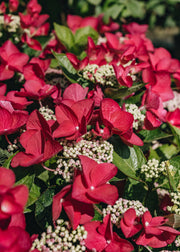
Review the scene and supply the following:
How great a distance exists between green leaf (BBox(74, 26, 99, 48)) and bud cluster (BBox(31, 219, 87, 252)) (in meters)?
0.68

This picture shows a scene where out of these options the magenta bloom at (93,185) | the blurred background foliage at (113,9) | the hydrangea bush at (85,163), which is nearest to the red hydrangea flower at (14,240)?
the hydrangea bush at (85,163)

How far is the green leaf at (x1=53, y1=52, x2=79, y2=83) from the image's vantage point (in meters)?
0.83

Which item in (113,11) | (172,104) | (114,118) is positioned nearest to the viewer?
(114,118)

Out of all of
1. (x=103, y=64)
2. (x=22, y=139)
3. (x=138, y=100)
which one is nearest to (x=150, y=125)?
(x=138, y=100)

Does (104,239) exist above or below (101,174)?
below

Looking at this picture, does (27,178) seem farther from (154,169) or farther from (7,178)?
(154,169)

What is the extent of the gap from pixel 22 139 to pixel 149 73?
18.1 inches

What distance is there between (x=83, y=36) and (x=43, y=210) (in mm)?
708

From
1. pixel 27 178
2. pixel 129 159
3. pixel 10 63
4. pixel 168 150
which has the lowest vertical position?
pixel 168 150

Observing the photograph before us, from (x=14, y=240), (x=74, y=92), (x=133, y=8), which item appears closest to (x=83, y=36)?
(x=74, y=92)

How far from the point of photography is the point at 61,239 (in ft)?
1.87

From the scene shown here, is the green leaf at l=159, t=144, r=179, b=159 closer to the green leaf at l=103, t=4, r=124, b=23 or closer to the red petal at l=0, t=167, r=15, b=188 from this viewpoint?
the red petal at l=0, t=167, r=15, b=188

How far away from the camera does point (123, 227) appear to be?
23.2 inches

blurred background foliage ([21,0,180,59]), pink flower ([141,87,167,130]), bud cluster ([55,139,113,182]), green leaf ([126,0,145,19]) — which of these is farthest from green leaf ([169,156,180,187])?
green leaf ([126,0,145,19])
